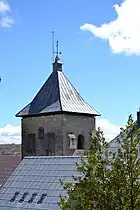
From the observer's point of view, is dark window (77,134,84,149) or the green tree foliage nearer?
the green tree foliage

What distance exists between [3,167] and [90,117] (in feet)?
25.7

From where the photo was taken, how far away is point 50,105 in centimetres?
3006

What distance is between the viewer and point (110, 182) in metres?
7.39

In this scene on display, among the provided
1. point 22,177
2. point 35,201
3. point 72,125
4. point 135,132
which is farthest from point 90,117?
point 135,132

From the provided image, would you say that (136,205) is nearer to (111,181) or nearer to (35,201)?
(111,181)

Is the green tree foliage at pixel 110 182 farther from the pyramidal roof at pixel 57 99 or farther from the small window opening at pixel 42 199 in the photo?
the pyramidal roof at pixel 57 99

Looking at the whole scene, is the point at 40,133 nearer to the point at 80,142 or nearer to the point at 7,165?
the point at 80,142

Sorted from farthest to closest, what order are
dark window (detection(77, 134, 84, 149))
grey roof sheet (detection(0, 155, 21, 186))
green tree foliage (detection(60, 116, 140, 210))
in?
grey roof sheet (detection(0, 155, 21, 186)) → dark window (detection(77, 134, 84, 149)) → green tree foliage (detection(60, 116, 140, 210))

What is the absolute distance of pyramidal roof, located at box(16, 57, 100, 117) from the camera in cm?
2984

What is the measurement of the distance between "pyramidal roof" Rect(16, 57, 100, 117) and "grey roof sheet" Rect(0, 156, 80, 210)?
7.65 meters

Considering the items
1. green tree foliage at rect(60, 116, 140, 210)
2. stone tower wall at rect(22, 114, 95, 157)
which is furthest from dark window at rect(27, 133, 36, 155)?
green tree foliage at rect(60, 116, 140, 210)

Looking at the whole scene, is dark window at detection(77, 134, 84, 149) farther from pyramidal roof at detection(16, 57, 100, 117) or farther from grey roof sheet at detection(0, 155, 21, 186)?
grey roof sheet at detection(0, 155, 21, 186)

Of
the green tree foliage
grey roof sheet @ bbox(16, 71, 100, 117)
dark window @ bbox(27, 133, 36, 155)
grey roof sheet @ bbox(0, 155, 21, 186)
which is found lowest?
grey roof sheet @ bbox(0, 155, 21, 186)

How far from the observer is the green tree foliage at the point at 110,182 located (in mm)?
7297
